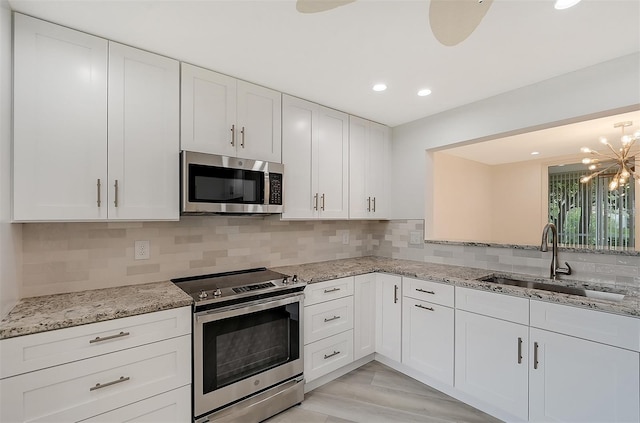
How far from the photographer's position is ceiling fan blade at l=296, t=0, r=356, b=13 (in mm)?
1413

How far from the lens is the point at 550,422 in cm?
174

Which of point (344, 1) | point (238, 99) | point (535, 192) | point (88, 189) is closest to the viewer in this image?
point (344, 1)

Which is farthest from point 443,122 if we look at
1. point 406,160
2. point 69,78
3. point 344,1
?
point 69,78

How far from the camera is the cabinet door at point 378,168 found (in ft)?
10.4

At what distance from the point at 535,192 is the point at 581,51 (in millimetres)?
4686

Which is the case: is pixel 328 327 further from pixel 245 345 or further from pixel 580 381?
pixel 580 381

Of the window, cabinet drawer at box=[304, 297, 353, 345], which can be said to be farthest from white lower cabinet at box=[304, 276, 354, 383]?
the window

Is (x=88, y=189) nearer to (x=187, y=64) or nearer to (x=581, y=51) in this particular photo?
(x=187, y=64)

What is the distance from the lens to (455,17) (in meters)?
1.54

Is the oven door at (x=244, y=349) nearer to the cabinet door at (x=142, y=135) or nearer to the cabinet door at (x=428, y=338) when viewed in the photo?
the cabinet door at (x=142, y=135)

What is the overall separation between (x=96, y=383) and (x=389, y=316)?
2.11 meters

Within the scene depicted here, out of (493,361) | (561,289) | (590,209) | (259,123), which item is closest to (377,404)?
(493,361)

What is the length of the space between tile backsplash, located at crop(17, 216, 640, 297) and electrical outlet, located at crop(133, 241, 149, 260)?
0.02 meters

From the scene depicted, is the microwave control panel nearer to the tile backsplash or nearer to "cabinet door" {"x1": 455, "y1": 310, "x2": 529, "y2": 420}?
the tile backsplash
